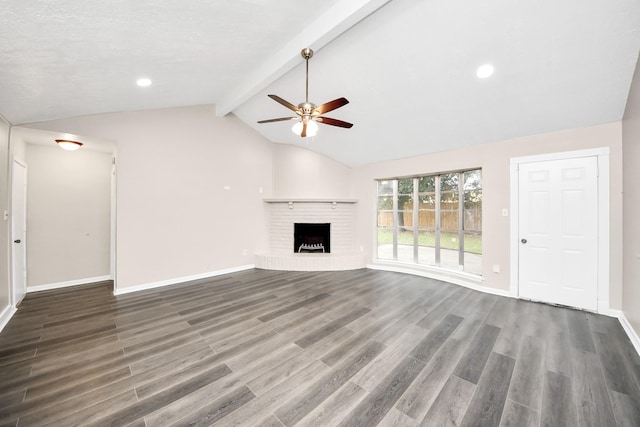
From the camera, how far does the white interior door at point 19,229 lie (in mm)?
3215

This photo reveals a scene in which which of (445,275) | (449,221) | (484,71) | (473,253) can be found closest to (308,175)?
(449,221)


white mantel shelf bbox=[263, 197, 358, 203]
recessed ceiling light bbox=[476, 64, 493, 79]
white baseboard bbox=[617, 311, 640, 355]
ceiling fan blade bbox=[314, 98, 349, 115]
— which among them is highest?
recessed ceiling light bbox=[476, 64, 493, 79]

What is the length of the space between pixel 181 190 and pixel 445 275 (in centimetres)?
507

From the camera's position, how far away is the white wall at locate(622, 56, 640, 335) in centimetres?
238

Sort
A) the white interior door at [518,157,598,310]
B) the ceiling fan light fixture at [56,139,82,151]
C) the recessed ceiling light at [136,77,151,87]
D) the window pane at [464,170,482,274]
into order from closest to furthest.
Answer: the recessed ceiling light at [136,77,151,87]
the white interior door at [518,157,598,310]
the ceiling fan light fixture at [56,139,82,151]
the window pane at [464,170,482,274]

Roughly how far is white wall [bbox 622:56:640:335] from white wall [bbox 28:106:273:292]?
5.58 metres

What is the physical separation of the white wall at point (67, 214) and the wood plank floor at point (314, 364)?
0.90 metres

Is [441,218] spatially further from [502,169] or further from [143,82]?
[143,82]

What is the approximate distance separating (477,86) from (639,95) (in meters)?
1.35

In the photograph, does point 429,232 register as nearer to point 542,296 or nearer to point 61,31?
point 542,296

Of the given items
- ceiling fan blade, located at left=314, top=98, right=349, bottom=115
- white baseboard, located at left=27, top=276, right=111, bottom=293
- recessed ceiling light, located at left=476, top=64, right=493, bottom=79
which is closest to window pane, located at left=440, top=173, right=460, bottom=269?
recessed ceiling light, located at left=476, top=64, right=493, bottom=79

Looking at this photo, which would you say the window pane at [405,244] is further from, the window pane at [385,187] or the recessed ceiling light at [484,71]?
the recessed ceiling light at [484,71]

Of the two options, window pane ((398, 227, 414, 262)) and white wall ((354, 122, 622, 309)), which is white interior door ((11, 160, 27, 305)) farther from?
window pane ((398, 227, 414, 262))

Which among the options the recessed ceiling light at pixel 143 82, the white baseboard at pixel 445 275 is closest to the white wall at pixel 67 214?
the recessed ceiling light at pixel 143 82
